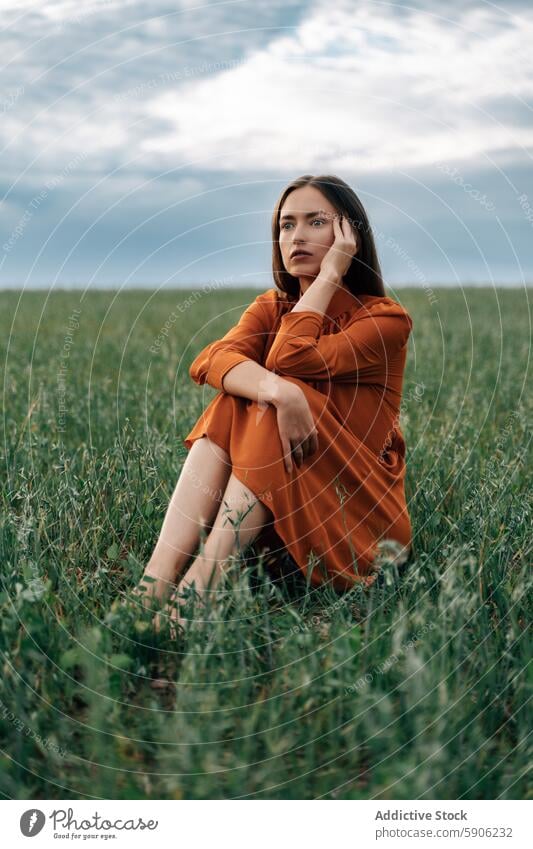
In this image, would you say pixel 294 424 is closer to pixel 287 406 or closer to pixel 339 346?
pixel 287 406

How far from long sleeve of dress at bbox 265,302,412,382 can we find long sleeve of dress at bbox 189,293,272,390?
17 centimetres

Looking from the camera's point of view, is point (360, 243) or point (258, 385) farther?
point (360, 243)

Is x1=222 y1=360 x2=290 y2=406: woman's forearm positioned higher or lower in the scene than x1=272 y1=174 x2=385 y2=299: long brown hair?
lower

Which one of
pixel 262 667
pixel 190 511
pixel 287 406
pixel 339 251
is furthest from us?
pixel 339 251

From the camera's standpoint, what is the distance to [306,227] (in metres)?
3.24

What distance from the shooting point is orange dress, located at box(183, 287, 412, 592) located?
3027 mm

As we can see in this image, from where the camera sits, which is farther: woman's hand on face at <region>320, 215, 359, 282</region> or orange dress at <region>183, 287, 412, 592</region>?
woman's hand on face at <region>320, 215, 359, 282</region>

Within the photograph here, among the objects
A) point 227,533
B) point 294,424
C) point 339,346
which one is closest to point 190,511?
point 227,533

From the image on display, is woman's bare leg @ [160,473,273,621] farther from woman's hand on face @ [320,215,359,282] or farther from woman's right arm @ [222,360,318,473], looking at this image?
woman's hand on face @ [320,215,359,282]

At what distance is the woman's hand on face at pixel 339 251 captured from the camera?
3195mm

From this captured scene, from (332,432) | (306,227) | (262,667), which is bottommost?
(262,667)

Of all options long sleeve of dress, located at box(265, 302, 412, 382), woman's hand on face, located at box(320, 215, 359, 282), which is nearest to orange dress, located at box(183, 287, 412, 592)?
long sleeve of dress, located at box(265, 302, 412, 382)

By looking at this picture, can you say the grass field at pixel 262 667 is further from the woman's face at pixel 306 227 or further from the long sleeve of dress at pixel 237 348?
the woman's face at pixel 306 227

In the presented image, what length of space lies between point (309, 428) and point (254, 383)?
259mm
